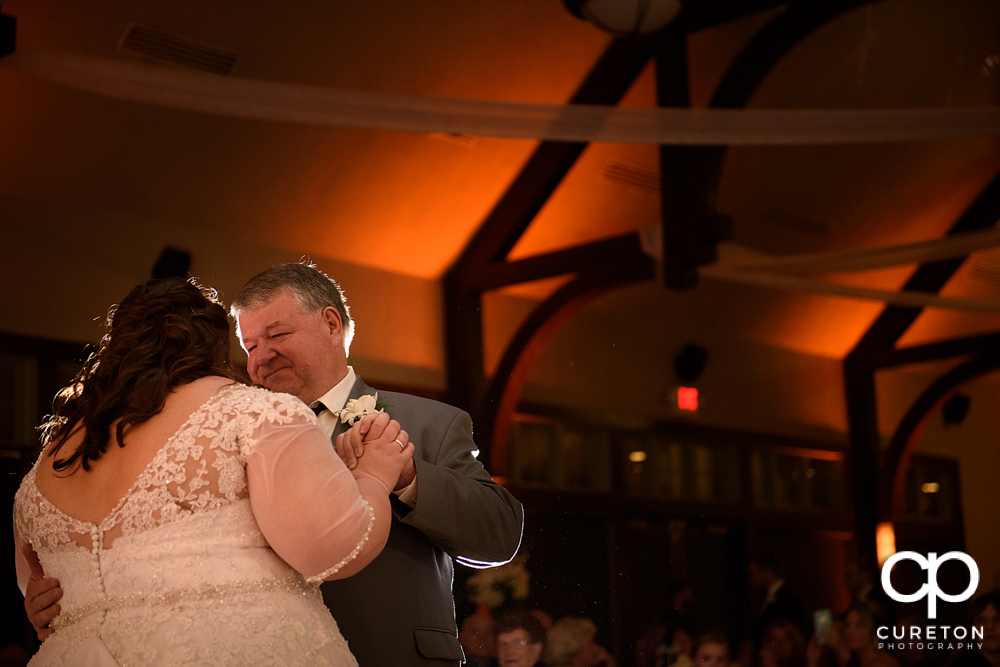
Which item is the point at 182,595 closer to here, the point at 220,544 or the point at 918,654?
the point at 220,544

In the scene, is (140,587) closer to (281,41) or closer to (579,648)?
(281,41)

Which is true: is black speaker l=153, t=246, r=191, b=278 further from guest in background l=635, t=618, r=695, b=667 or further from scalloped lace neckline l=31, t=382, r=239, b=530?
scalloped lace neckline l=31, t=382, r=239, b=530

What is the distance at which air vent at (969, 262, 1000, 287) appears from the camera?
8.97 meters

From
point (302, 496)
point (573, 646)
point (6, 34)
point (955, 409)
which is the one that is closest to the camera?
point (302, 496)

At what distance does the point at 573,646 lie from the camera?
572cm

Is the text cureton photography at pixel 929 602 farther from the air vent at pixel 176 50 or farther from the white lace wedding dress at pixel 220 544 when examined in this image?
the white lace wedding dress at pixel 220 544

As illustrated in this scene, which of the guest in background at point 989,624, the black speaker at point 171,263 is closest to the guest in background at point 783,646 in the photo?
the guest in background at point 989,624

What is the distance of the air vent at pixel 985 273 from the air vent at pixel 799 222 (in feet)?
5.77

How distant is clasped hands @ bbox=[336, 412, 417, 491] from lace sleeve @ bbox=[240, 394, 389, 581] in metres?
0.12

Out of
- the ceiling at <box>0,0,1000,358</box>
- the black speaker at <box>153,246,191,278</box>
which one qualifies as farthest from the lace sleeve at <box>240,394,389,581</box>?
the black speaker at <box>153,246,191,278</box>

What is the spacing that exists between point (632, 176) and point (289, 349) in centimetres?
509

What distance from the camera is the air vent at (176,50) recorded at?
4.80 metres

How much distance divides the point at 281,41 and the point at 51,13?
1077 mm

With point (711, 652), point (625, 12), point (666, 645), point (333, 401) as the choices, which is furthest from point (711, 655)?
point (333, 401)
